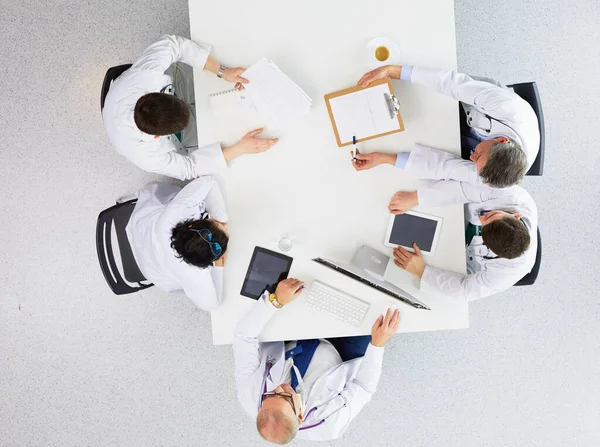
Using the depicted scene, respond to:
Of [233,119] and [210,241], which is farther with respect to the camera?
[233,119]

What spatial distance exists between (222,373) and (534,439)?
1.71m

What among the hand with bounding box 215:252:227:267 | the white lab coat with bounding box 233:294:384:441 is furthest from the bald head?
the hand with bounding box 215:252:227:267

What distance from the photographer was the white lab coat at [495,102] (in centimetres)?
172

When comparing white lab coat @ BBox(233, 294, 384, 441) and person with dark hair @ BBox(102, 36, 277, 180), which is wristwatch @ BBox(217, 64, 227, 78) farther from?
white lab coat @ BBox(233, 294, 384, 441)

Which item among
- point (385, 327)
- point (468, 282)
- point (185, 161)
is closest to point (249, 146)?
point (185, 161)

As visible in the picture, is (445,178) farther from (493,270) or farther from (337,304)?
(337,304)

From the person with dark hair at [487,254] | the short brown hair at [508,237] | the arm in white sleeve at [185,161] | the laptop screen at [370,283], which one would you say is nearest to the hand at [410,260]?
the person with dark hair at [487,254]

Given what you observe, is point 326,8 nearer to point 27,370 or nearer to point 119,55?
point 119,55

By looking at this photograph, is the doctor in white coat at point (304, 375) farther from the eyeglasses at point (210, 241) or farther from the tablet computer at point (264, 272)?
the eyeglasses at point (210, 241)

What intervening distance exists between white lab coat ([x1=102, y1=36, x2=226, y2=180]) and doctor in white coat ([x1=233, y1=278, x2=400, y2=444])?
1.94ft

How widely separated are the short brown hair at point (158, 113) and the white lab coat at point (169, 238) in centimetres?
26

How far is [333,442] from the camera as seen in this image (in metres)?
2.57

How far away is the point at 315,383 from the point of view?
6.25ft

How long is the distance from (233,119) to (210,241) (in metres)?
0.51
